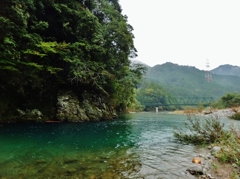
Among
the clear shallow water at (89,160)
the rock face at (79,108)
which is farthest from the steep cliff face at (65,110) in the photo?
the clear shallow water at (89,160)

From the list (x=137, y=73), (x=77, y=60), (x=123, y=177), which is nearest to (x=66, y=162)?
(x=123, y=177)

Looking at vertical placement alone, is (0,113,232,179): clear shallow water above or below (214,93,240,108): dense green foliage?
below

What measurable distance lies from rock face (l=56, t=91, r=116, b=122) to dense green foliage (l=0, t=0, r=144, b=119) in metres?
1.05

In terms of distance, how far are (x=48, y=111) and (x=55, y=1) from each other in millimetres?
12308

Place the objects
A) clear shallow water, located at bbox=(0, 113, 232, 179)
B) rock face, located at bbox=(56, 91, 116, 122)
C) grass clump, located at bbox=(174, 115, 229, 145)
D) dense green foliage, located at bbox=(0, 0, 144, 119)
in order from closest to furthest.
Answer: clear shallow water, located at bbox=(0, 113, 232, 179) < grass clump, located at bbox=(174, 115, 229, 145) < dense green foliage, located at bbox=(0, 0, 144, 119) < rock face, located at bbox=(56, 91, 116, 122)

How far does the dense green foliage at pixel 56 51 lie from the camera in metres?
15.4

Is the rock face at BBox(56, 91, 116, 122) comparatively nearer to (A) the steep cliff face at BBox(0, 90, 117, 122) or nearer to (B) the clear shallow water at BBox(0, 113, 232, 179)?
(A) the steep cliff face at BBox(0, 90, 117, 122)

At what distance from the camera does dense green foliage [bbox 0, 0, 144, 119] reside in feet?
50.5

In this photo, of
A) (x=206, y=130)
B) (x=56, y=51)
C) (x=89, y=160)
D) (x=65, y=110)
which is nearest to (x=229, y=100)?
(x=65, y=110)

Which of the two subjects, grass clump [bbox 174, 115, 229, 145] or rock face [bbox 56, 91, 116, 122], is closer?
grass clump [bbox 174, 115, 229, 145]

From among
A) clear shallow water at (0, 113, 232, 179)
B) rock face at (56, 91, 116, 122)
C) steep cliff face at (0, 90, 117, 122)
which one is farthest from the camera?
rock face at (56, 91, 116, 122)

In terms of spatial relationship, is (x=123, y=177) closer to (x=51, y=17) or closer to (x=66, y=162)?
(x=66, y=162)

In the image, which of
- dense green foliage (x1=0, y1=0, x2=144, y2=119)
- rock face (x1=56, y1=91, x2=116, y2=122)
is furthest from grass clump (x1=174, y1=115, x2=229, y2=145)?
rock face (x1=56, y1=91, x2=116, y2=122)

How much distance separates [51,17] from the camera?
2166 cm
